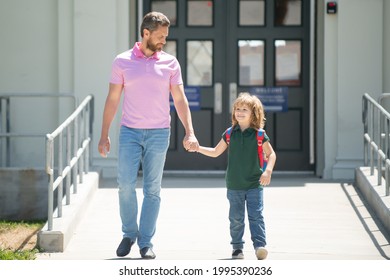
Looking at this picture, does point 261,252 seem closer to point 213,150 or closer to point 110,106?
point 213,150

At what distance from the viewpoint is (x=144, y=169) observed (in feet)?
25.8

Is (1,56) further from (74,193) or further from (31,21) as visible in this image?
(74,193)

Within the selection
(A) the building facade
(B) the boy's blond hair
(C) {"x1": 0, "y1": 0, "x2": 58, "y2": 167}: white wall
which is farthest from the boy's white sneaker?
(C) {"x1": 0, "y1": 0, "x2": 58, "y2": 167}: white wall

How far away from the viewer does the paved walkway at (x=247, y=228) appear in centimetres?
852

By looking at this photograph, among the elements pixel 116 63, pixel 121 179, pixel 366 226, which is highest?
pixel 116 63

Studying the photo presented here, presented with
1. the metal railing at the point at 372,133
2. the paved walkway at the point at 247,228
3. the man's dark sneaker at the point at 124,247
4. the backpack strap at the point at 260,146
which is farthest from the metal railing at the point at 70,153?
the metal railing at the point at 372,133

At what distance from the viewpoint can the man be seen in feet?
25.5

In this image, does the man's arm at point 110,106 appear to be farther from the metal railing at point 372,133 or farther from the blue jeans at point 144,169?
the metal railing at point 372,133

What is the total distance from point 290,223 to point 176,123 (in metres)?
3.48

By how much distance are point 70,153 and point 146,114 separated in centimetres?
212

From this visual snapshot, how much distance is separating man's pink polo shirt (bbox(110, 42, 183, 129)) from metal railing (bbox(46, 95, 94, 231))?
0.95 metres

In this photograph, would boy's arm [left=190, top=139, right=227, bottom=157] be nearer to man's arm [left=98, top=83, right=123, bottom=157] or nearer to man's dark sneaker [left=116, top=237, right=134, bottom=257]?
man's arm [left=98, top=83, right=123, bottom=157]

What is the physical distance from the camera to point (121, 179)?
7867 mm

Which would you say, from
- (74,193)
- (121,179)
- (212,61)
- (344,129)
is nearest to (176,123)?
(212,61)
